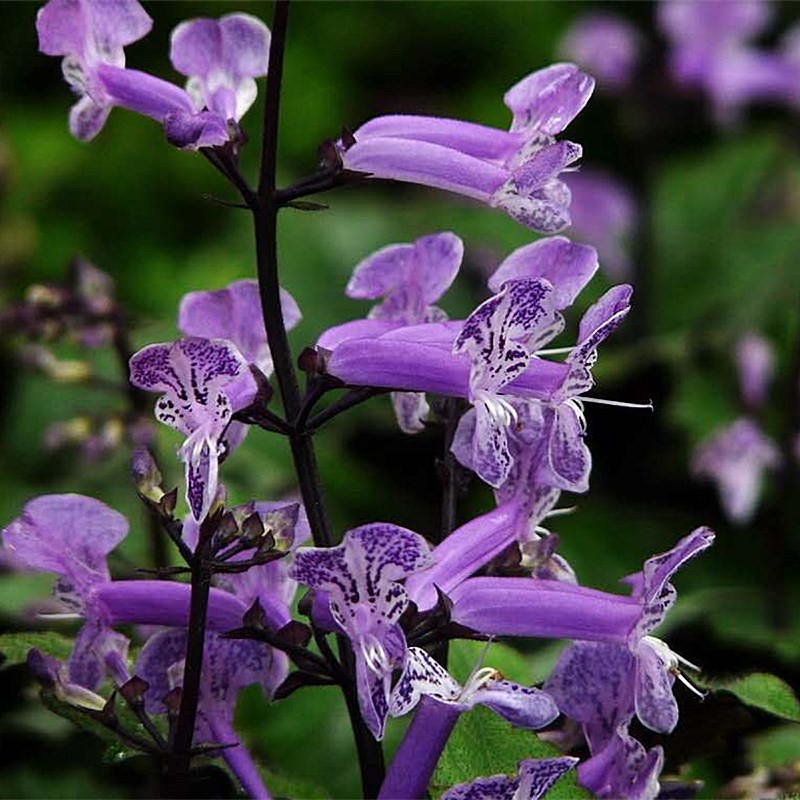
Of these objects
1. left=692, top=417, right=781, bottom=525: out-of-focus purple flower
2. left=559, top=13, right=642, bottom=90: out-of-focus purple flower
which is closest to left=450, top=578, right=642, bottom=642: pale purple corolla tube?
left=692, top=417, right=781, bottom=525: out-of-focus purple flower

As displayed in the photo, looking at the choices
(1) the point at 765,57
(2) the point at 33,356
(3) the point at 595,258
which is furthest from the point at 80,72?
(1) the point at 765,57

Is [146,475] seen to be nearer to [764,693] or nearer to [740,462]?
[764,693]

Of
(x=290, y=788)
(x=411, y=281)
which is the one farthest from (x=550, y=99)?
(x=290, y=788)

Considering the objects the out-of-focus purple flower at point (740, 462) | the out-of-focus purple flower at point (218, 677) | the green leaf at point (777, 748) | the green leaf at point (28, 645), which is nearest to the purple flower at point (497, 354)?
the out-of-focus purple flower at point (218, 677)

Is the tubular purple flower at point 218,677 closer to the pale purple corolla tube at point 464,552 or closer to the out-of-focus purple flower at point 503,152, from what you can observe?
the pale purple corolla tube at point 464,552

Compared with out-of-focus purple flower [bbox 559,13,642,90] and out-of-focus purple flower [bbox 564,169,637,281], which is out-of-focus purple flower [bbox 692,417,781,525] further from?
out-of-focus purple flower [bbox 564,169,637,281]

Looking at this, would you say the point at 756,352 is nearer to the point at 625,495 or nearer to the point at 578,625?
the point at 625,495
